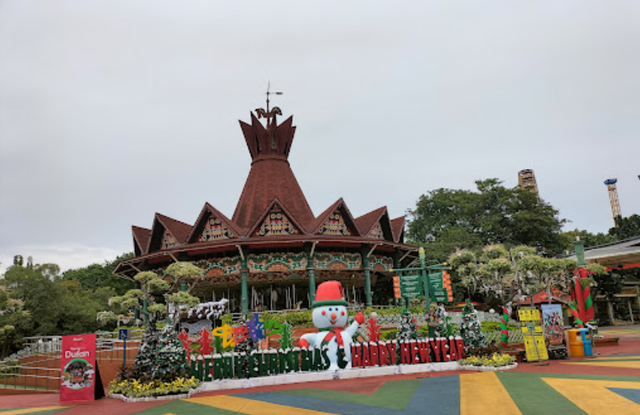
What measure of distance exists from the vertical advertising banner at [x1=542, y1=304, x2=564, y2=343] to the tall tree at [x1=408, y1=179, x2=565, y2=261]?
89.5 ft

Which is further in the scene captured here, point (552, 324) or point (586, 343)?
point (552, 324)

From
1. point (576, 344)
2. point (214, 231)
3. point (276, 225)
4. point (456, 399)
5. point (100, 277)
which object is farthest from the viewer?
point (100, 277)

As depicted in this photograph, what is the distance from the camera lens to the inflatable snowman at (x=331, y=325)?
1480 centimetres

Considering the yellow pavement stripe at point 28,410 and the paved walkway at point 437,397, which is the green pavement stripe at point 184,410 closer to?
the paved walkway at point 437,397

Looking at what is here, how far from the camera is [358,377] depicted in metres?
14.5

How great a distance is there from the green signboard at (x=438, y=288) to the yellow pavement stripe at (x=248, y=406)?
9670 mm

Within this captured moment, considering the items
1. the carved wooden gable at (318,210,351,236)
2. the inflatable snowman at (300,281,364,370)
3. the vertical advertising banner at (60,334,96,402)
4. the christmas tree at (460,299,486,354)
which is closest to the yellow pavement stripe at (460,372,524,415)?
the christmas tree at (460,299,486,354)

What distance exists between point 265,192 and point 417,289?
17.1 meters

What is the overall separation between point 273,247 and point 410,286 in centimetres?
1154

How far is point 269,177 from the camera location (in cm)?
3359

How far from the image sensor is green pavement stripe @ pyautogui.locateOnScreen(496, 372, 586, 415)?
27.6ft

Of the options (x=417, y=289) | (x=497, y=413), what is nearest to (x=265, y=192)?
(x=417, y=289)

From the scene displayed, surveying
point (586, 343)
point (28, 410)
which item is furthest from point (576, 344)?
point (28, 410)

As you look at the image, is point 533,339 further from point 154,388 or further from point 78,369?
point 78,369
